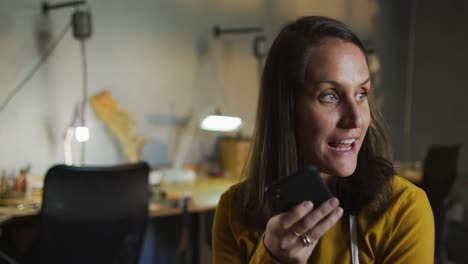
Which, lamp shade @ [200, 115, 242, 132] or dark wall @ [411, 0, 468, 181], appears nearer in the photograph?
lamp shade @ [200, 115, 242, 132]

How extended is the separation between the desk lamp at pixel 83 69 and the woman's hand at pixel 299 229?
7.28 ft

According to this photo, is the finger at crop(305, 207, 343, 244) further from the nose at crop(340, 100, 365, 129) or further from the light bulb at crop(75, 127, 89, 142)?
the light bulb at crop(75, 127, 89, 142)

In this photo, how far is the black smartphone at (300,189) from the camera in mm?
869

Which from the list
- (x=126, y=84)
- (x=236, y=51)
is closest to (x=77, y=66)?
(x=126, y=84)

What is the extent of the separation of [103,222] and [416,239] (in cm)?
144

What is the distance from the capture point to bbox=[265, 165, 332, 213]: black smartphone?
Answer: 869mm

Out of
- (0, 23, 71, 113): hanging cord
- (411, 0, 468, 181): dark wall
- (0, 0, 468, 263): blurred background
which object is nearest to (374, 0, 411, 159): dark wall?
(0, 0, 468, 263): blurred background

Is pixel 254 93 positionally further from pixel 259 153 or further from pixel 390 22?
pixel 259 153

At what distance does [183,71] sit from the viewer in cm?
348

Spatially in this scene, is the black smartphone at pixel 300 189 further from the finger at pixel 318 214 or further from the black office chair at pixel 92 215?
the black office chair at pixel 92 215

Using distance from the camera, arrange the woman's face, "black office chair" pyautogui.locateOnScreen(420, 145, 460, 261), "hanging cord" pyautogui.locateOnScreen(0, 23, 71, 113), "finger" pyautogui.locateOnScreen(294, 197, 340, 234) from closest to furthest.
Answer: "finger" pyautogui.locateOnScreen(294, 197, 340, 234)
the woman's face
"black office chair" pyautogui.locateOnScreen(420, 145, 460, 261)
"hanging cord" pyautogui.locateOnScreen(0, 23, 71, 113)

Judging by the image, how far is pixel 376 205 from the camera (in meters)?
1.02

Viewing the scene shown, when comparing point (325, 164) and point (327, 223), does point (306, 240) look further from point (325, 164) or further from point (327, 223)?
point (325, 164)

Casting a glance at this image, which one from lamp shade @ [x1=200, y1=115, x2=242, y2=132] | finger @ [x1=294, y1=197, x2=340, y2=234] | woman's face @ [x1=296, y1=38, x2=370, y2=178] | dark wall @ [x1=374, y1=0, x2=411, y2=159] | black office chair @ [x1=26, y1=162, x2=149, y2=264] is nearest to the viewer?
finger @ [x1=294, y1=197, x2=340, y2=234]
